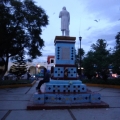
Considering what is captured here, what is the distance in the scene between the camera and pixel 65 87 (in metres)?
11.0

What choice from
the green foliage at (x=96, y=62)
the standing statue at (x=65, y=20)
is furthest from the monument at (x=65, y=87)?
the green foliage at (x=96, y=62)

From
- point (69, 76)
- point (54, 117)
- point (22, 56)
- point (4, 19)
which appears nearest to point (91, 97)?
point (69, 76)

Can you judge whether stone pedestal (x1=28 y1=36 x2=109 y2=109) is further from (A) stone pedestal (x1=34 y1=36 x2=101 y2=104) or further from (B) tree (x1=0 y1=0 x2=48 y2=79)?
(B) tree (x1=0 y1=0 x2=48 y2=79)

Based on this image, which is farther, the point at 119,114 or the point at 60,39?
the point at 60,39

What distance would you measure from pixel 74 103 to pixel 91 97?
0.80 meters

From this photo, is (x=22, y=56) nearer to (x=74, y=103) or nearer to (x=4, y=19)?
(x=4, y=19)

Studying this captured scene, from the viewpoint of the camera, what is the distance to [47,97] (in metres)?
10.2

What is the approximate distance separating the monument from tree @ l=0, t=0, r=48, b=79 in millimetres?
11871

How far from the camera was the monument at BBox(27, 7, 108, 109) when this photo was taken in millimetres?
10014

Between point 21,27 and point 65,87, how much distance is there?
15630 mm

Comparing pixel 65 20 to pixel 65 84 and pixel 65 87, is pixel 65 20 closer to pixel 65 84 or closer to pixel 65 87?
pixel 65 84

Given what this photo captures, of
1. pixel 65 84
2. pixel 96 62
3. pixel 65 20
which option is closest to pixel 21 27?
pixel 96 62

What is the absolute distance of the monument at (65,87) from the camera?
1001 centimetres

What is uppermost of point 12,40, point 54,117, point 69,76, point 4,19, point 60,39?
point 4,19
